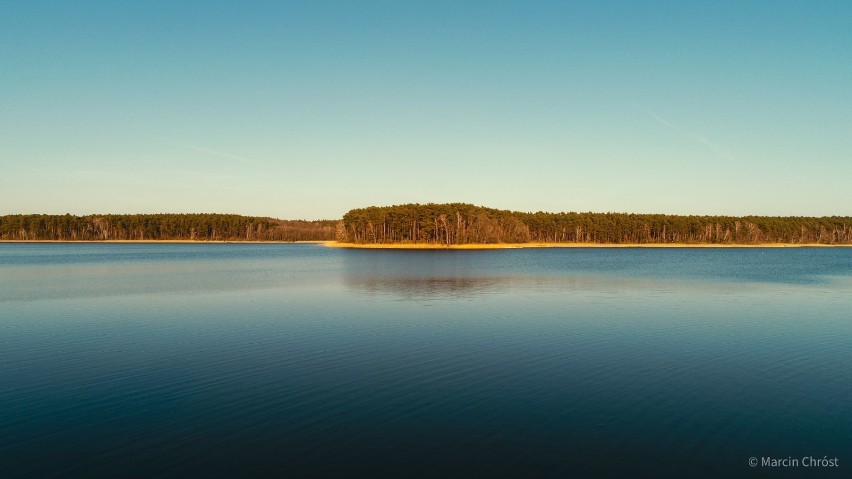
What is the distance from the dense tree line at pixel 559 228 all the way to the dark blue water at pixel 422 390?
114145 mm

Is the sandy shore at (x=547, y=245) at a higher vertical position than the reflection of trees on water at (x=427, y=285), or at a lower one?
lower

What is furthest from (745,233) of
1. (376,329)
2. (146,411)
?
(146,411)

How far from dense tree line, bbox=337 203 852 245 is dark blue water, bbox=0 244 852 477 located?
114145mm

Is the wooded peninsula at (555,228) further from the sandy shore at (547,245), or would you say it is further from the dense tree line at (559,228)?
the sandy shore at (547,245)

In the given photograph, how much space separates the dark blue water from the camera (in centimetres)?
977

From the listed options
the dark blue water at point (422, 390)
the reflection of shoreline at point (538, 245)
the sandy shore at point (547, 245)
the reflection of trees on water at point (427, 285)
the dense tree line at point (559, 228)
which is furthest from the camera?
the dense tree line at point (559, 228)

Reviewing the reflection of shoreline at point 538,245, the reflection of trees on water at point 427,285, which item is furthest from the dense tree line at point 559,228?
the reflection of trees on water at point 427,285

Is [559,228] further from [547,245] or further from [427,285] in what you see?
[427,285]

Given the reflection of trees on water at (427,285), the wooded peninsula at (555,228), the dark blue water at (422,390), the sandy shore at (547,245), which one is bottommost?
the sandy shore at (547,245)

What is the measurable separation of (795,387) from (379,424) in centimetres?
1148

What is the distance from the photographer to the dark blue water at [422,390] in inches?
385

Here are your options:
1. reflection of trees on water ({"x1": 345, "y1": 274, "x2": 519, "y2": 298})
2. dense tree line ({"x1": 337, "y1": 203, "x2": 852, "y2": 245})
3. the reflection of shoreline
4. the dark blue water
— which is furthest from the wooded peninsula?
the dark blue water

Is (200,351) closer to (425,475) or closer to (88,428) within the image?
(88,428)

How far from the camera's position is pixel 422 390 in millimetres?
14141
